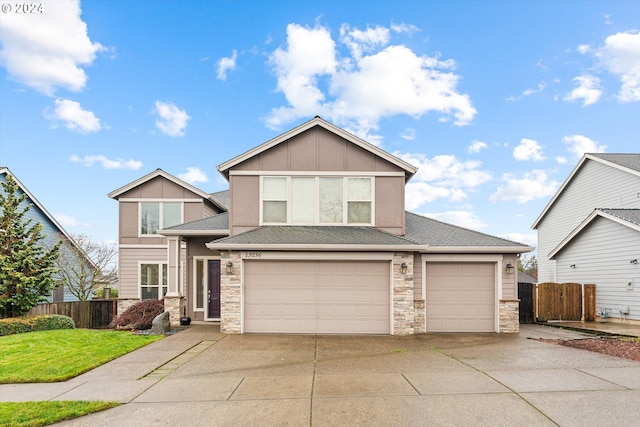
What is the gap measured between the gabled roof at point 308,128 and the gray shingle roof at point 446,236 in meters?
2.11

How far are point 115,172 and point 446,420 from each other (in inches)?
915

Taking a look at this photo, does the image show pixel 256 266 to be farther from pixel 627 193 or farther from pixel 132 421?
pixel 627 193

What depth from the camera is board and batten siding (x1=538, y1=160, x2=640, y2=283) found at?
18188 mm

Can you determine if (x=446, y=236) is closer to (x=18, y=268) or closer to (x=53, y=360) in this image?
(x=53, y=360)

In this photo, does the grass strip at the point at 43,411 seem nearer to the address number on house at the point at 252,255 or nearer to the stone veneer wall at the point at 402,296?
the address number on house at the point at 252,255

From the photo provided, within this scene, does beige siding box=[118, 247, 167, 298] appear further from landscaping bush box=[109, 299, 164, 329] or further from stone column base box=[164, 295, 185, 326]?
stone column base box=[164, 295, 185, 326]

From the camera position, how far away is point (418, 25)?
15.8 m

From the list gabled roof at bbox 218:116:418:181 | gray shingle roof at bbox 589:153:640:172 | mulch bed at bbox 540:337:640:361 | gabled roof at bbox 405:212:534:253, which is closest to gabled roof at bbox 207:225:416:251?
gabled roof at bbox 405:212:534:253

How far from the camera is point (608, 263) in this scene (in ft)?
49.7

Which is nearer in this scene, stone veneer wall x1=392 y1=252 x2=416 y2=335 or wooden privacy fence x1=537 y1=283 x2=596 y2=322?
→ stone veneer wall x1=392 y1=252 x2=416 y2=335

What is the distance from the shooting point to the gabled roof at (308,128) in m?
12.7

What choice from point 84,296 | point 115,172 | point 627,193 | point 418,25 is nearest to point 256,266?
point 418,25

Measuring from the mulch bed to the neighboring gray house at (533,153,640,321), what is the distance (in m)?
4.69

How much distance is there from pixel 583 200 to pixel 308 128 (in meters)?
17.3
